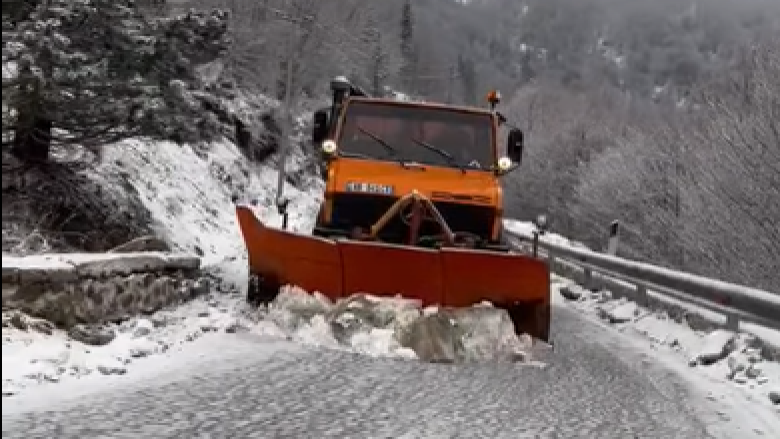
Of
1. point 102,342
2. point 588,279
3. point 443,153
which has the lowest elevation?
point 588,279

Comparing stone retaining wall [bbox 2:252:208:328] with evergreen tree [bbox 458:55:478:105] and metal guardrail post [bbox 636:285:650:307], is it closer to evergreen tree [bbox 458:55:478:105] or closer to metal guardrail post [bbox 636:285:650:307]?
metal guardrail post [bbox 636:285:650:307]

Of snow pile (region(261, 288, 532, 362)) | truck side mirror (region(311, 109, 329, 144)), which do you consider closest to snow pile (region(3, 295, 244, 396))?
snow pile (region(261, 288, 532, 362))

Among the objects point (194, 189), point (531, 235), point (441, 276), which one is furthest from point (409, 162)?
point (531, 235)

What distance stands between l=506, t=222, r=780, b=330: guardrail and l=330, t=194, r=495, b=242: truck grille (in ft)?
2.11

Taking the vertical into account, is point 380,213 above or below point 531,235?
above

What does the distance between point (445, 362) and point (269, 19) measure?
38.7 metres

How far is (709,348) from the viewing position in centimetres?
837

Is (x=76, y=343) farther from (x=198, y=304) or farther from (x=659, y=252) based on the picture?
(x=659, y=252)

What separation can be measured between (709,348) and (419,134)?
3.57 metres

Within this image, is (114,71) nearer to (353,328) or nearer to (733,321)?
(353,328)

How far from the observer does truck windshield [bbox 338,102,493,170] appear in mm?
9445

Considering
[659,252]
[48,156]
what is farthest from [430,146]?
[659,252]

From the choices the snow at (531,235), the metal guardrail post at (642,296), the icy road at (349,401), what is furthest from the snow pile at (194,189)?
the icy road at (349,401)

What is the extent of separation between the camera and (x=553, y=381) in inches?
270
